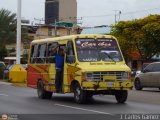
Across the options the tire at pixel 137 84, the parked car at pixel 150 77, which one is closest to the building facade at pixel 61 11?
the tire at pixel 137 84

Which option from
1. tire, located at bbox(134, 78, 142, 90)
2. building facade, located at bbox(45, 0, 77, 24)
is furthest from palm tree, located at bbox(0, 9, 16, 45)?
building facade, located at bbox(45, 0, 77, 24)

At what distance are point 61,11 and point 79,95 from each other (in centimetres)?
10150

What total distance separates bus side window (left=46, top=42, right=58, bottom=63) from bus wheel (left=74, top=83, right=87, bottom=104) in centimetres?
215

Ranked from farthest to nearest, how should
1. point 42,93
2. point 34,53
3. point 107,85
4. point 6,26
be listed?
point 6,26 → point 34,53 → point 42,93 → point 107,85

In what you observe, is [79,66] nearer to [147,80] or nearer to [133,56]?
[147,80]

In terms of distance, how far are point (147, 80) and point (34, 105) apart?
12398mm

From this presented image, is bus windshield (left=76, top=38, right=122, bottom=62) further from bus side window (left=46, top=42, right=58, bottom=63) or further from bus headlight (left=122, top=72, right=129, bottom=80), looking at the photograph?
bus side window (left=46, top=42, right=58, bottom=63)

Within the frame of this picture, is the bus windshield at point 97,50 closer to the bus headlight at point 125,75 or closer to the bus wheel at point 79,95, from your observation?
the bus headlight at point 125,75

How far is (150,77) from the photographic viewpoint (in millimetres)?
29641

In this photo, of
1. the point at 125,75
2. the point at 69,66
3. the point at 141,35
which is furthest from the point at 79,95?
the point at 141,35

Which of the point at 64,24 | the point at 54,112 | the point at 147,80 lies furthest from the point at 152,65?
the point at 64,24

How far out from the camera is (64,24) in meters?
95.7

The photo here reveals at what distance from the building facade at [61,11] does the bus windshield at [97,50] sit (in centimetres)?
9378

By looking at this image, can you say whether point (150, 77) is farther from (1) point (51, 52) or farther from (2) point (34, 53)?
(1) point (51, 52)
